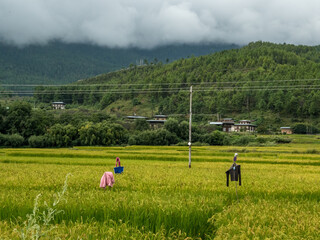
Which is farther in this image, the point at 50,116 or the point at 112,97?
the point at 112,97

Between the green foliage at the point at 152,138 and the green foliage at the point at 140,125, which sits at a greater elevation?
the green foliage at the point at 140,125

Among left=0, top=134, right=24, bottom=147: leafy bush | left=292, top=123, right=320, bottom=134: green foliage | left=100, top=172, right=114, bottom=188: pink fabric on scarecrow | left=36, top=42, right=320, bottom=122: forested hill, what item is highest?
left=36, top=42, right=320, bottom=122: forested hill

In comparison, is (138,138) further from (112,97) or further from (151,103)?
(112,97)

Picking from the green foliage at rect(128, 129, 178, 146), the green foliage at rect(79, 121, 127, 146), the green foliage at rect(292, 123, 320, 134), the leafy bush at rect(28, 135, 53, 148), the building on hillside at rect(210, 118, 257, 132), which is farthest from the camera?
the building on hillside at rect(210, 118, 257, 132)

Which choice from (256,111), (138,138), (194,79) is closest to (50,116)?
(138,138)

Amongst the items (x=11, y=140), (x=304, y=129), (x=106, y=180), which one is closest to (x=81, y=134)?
(x=11, y=140)

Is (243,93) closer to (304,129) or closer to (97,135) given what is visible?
(304,129)

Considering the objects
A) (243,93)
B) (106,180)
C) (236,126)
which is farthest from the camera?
(243,93)

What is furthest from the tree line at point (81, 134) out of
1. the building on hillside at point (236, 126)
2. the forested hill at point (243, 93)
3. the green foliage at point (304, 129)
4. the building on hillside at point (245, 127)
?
the green foliage at point (304, 129)

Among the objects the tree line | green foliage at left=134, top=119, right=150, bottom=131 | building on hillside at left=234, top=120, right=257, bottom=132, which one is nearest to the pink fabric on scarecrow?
the tree line

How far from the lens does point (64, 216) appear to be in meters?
9.68

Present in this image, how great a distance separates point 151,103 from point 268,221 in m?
151

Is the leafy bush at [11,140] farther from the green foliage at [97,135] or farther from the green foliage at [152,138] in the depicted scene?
the green foliage at [152,138]

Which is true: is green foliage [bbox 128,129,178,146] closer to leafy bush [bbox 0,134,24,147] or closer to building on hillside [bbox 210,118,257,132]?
leafy bush [bbox 0,134,24,147]
